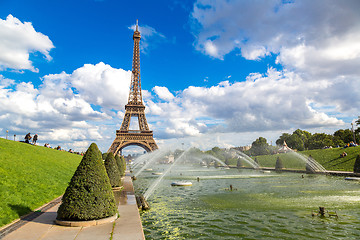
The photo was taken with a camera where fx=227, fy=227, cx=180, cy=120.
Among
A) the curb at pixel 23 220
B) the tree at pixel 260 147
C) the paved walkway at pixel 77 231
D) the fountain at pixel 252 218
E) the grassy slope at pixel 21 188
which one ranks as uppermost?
the tree at pixel 260 147

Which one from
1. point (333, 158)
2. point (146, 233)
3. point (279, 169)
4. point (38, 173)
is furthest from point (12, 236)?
point (333, 158)

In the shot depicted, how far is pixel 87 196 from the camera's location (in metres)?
8.73

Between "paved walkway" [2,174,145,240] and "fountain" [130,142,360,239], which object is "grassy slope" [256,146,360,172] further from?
"paved walkway" [2,174,145,240]

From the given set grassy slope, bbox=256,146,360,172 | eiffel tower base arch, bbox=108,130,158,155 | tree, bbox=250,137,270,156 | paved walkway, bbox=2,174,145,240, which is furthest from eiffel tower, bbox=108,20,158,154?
tree, bbox=250,137,270,156

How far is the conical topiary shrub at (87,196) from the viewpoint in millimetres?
8617

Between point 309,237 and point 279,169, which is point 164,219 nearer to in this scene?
point 309,237

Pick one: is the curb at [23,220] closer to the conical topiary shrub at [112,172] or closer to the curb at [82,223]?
the curb at [82,223]

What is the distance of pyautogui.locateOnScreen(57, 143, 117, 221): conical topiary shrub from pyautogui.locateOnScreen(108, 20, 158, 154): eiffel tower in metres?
64.5

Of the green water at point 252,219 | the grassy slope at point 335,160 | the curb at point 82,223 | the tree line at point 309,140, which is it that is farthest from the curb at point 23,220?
the tree line at point 309,140

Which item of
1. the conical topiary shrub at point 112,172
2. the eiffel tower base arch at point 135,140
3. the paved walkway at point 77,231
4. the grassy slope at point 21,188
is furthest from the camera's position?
the eiffel tower base arch at point 135,140

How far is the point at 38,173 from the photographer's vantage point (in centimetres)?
1698

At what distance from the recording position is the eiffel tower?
244 feet

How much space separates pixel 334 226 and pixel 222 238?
530cm

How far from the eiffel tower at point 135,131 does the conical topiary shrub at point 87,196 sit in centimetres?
6447
